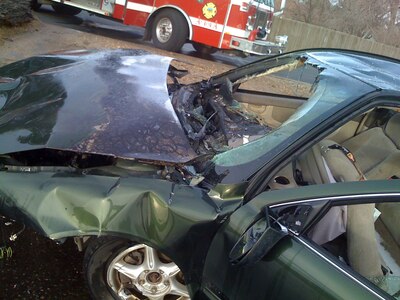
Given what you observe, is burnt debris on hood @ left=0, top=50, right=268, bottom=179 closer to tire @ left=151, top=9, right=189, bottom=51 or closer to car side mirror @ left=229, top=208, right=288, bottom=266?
car side mirror @ left=229, top=208, right=288, bottom=266

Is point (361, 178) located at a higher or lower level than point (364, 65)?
lower

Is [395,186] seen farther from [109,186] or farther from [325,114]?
[109,186]

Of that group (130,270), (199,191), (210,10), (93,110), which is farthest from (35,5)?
(199,191)

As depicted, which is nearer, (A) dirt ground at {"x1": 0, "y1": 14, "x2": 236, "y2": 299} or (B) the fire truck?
(A) dirt ground at {"x1": 0, "y1": 14, "x2": 236, "y2": 299}

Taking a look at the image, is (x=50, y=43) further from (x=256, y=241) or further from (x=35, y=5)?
(x=256, y=241)

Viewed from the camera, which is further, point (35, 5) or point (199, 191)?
point (35, 5)

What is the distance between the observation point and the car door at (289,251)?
166 centimetres

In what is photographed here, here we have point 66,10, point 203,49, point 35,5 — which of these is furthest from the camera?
point 66,10

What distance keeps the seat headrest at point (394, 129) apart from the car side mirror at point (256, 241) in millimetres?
1687

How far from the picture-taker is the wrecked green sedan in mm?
1780

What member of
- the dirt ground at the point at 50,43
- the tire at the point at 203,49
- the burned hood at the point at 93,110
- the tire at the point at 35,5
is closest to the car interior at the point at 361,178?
the burned hood at the point at 93,110

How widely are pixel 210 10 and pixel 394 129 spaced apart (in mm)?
7115

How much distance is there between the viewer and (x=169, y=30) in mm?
10008

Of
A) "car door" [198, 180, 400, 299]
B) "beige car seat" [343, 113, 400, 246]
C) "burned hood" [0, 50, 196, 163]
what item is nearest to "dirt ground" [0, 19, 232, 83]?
"burned hood" [0, 50, 196, 163]
